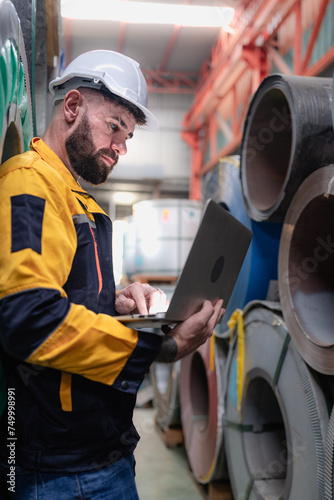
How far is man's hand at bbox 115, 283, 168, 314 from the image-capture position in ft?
4.68

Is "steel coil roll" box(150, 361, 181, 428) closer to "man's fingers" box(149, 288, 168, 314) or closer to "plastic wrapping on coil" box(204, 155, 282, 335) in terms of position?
"plastic wrapping on coil" box(204, 155, 282, 335)

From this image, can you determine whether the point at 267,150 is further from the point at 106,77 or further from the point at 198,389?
the point at 198,389

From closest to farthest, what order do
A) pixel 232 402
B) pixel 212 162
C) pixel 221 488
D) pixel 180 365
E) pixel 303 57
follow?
pixel 232 402 < pixel 221 488 < pixel 180 365 < pixel 303 57 < pixel 212 162

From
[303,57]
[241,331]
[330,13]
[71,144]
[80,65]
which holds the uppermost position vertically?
[330,13]

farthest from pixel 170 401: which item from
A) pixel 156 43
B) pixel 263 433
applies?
pixel 156 43

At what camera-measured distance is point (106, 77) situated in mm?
1356

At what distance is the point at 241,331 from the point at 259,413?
1.48ft

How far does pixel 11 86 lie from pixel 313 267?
1.46 meters

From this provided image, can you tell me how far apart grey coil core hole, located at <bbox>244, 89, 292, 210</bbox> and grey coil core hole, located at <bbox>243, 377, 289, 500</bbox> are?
100cm

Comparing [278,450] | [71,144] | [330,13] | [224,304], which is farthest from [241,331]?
[330,13]

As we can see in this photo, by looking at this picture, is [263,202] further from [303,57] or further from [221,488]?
[303,57]

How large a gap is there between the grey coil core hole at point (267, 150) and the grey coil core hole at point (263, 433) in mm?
997

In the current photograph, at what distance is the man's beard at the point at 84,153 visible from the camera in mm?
1320

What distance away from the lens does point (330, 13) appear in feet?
17.4
